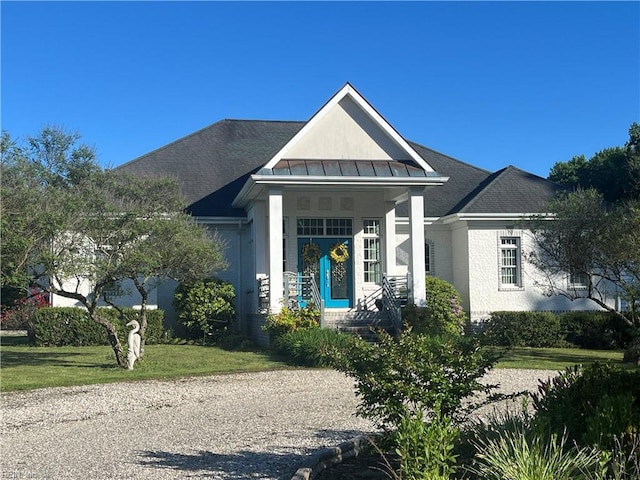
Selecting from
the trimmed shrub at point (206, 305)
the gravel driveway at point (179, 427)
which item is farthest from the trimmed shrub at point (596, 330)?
the trimmed shrub at point (206, 305)

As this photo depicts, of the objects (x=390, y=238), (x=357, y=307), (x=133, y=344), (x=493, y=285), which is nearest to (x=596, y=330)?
(x=493, y=285)

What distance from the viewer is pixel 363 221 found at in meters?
24.2

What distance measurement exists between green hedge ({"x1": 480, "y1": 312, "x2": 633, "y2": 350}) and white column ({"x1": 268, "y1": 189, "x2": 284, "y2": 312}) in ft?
22.2

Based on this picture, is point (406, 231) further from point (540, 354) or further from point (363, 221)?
point (540, 354)

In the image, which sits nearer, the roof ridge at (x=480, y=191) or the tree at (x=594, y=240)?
the tree at (x=594, y=240)

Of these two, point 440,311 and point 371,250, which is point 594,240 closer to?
point 440,311

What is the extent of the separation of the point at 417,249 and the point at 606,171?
81.7 ft

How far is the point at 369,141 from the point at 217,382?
10.1 metres

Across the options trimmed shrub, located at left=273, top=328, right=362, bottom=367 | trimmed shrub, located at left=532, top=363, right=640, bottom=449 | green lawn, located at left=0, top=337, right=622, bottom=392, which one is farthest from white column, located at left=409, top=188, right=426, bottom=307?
trimmed shrub, located at left=532, top=363, right=640, bottom=449

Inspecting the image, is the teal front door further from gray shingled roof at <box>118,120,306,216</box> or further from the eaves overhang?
the eaves overhang

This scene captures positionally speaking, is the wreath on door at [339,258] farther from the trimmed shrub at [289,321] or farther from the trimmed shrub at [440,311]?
the trimmed shrub at [289,321]

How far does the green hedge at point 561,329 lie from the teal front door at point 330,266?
479 cm

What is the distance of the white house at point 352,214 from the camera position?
2103cm

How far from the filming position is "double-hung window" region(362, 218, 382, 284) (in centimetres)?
2423
